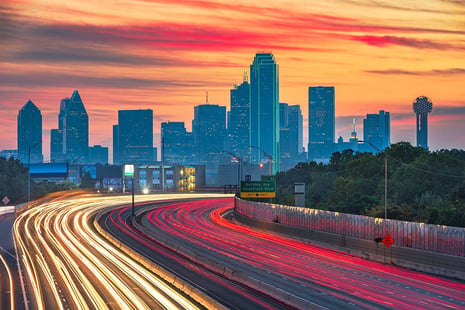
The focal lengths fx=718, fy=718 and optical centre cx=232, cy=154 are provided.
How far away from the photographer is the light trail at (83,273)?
105 ft

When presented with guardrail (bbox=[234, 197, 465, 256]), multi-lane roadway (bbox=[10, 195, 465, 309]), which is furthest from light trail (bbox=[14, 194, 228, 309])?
guardrail (bbox=[234, 197, 465, 256])

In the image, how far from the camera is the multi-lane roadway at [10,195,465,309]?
31953mm

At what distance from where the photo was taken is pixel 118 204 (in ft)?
377

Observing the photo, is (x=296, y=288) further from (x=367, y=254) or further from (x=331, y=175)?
(x=331, y=175)

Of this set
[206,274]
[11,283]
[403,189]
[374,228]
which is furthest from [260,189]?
[11,283]

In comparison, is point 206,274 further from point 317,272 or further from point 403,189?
point 403,189

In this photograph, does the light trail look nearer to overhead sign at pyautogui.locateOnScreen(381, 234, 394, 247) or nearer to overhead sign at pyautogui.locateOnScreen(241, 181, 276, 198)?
overhead sign at pyautogui.locateOnScreen(381, 234, 394, 247)

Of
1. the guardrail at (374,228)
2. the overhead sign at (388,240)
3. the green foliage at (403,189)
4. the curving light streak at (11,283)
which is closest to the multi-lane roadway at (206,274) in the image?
the curving light streak at (11,283)

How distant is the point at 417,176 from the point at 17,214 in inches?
2201

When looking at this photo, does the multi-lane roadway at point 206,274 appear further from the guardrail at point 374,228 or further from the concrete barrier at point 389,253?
the guardrail at point 374,228

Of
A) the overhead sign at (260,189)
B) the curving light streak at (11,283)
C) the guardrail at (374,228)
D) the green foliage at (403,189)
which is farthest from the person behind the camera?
the overhead sign at (260,189)

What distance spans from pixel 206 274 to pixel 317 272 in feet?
21.4

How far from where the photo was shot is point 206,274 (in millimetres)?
40250

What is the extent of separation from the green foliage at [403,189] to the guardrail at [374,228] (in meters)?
11.5
